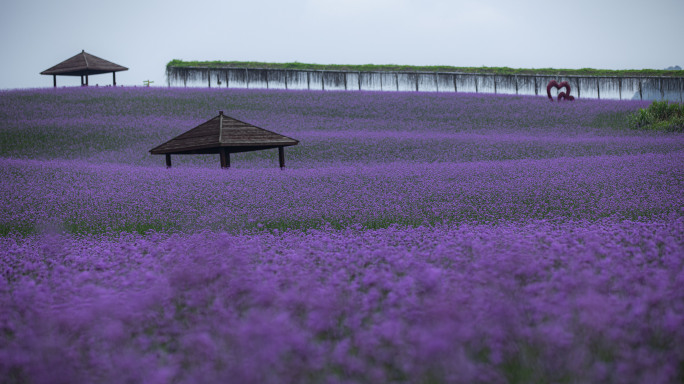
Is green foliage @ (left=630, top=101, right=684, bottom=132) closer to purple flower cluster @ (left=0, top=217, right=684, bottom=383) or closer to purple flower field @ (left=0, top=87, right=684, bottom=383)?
purple flower field @ (left=0, top=87, right=684, bottom=383)

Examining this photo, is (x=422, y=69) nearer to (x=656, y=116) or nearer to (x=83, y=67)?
(x=656, y=116)

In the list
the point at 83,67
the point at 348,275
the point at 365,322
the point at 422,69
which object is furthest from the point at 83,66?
the point at 365,322

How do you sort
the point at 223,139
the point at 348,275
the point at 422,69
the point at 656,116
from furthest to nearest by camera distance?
the point at 422,69 < the point at 656,116 < the point at 223,139 < the point at 348,275

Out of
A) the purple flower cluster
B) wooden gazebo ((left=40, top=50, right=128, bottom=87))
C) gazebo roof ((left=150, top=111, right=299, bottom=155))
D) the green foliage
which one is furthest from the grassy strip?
the purple flower cluster

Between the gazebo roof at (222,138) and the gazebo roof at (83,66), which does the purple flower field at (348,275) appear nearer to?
the gazebo roof at (222,138)

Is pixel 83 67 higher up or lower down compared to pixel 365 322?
higher up

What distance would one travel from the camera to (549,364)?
6.72ft

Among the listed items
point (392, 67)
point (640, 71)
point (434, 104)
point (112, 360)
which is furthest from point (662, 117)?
point (112, 360)

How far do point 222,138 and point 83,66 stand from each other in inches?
816

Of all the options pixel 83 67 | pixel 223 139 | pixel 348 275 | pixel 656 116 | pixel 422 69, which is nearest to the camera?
pixel 348 275

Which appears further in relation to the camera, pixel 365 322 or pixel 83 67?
pixel 83 67

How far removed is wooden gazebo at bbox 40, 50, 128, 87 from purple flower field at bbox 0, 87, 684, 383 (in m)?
19.1

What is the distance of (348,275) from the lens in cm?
354

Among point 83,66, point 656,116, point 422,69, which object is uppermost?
point 83,66
